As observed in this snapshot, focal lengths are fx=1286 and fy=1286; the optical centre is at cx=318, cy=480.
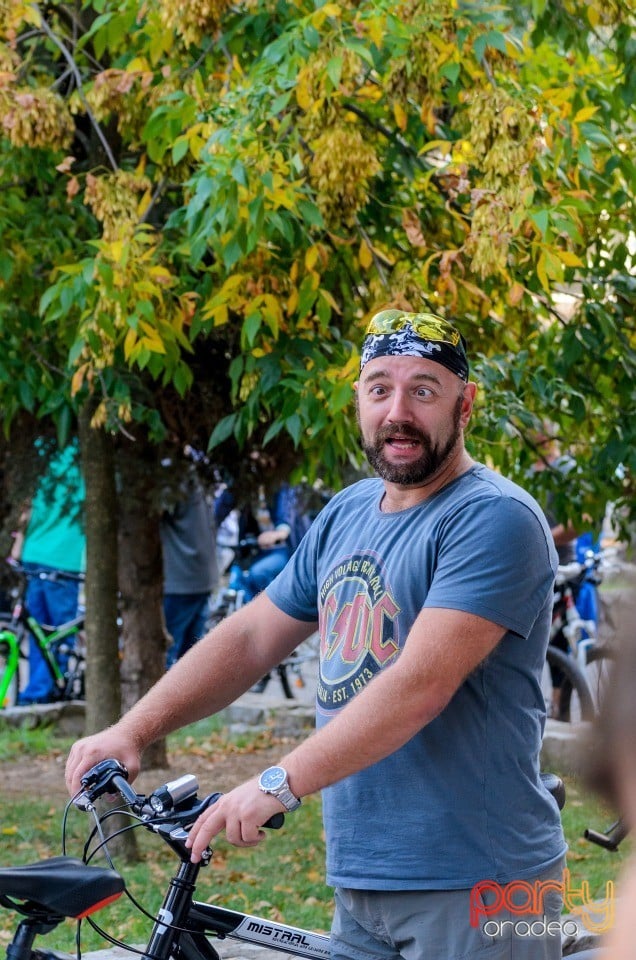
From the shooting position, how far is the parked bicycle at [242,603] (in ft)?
37.0

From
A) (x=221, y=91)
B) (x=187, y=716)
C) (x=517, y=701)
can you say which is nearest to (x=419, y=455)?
(x=517, y=701)

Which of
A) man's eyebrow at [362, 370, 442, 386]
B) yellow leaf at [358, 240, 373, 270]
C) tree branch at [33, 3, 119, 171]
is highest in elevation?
tree branch at [33, 3, 119, 171]

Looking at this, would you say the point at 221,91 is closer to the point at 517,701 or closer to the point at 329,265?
the point at 329,265

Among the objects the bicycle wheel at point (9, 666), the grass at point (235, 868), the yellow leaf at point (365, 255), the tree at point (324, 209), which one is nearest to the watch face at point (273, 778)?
the tree at point (324, 209)

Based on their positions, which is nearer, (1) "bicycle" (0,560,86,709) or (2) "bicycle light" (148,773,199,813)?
(2) "bicycle light" (148,773,199,813)

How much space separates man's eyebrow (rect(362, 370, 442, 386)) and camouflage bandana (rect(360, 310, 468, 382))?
4 cm

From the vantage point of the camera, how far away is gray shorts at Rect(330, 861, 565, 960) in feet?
8.25

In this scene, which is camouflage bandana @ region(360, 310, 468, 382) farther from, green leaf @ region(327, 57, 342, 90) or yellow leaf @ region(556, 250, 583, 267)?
yellow leaf @ region(556, 250, 583, 267)

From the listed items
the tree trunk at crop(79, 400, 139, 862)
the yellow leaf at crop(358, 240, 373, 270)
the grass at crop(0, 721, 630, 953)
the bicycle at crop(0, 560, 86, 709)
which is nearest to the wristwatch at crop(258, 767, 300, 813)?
the grass at crop(0, 721, 630, 953)

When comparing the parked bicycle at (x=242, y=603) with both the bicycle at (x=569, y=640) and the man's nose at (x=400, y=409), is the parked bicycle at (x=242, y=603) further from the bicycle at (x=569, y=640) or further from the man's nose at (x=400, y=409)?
the man's nose at (x=400, y=409)

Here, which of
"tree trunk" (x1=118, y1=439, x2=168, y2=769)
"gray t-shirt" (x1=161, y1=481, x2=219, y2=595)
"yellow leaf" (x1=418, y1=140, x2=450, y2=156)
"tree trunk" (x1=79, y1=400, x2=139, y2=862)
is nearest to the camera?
"yellow leaf" (x1=418, y1=140, x2=450, y2=156)

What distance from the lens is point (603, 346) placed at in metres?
5.39

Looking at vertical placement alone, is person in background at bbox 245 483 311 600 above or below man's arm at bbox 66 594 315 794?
above

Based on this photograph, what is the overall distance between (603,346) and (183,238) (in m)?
1.82
